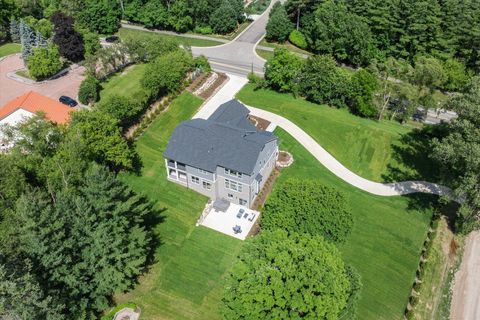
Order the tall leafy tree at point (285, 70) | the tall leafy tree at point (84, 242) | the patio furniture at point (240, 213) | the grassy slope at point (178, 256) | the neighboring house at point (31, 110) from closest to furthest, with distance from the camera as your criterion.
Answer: the tall leafy tree at point (84, 242)
the grassy slope at point (178, 256)
the patio furniture at point (240, 213)
the neighboring house at point (31, 110)
the tall leafy tree at point (285, 70)

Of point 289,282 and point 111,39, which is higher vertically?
point 289,282

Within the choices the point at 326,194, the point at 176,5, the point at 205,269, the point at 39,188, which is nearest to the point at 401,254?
the point at 326,194

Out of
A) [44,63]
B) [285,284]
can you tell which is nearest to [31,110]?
[44,63]

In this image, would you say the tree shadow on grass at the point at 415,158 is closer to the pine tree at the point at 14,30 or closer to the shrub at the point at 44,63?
the shrub at the point at 44,63

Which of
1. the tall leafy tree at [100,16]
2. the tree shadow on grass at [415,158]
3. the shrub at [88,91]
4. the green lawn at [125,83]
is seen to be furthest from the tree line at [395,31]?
the shrub at [88,91]

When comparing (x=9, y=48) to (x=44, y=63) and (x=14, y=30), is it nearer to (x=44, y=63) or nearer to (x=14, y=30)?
(x=14, y=30)

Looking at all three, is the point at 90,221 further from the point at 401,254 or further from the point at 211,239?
the point at 401,254

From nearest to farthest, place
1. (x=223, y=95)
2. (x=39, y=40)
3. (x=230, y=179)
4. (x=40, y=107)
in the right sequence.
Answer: (x=230, y=179) < (x=40, y=107) < (x=223, y=95) < (x=39, y=40)
